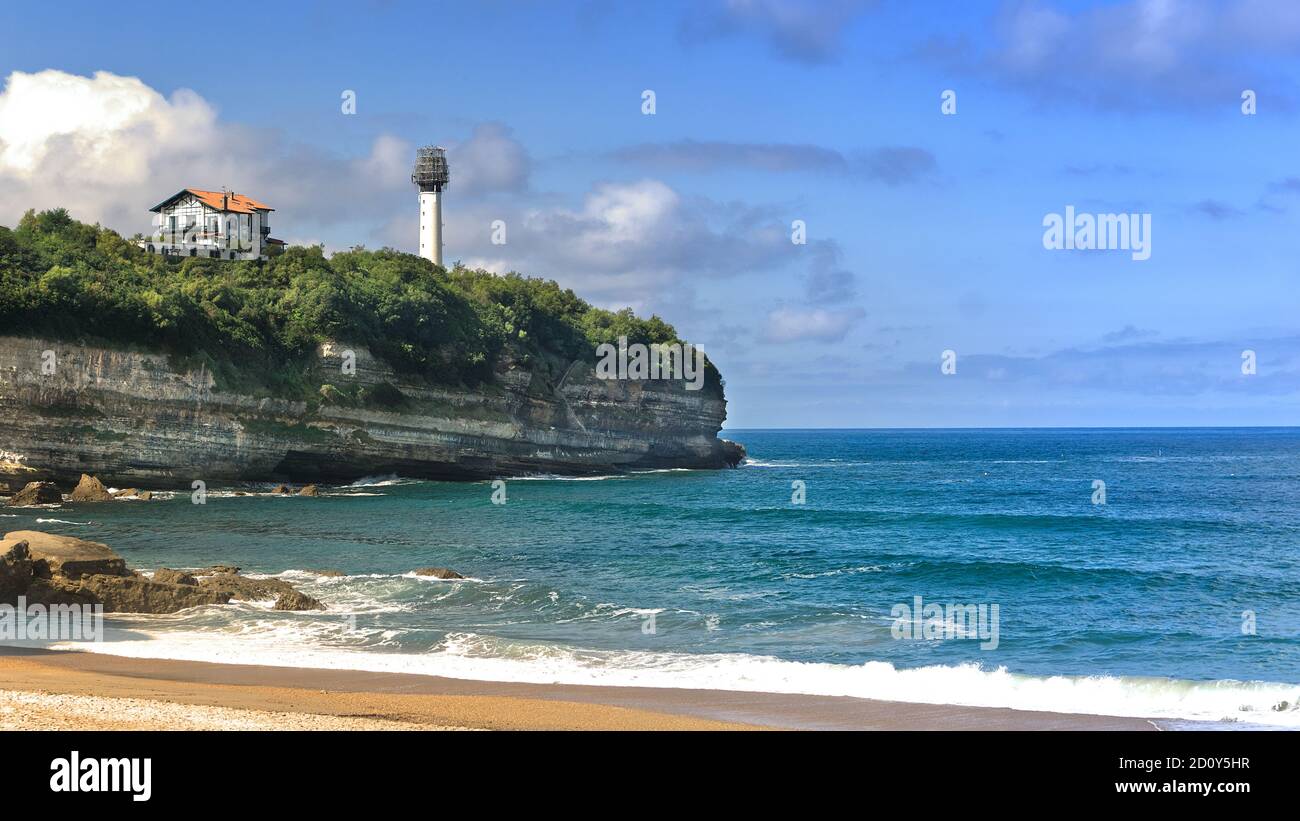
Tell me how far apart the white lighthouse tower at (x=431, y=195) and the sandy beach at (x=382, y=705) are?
6389cm

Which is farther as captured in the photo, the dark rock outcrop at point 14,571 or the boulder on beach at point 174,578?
the boulder on beach at point 174,578

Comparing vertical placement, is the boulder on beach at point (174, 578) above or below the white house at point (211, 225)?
below

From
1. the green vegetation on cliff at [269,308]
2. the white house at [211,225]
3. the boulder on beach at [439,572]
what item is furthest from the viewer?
the white house at [211,225]

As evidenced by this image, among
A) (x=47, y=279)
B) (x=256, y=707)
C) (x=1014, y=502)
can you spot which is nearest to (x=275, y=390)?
(x=47, y=279)

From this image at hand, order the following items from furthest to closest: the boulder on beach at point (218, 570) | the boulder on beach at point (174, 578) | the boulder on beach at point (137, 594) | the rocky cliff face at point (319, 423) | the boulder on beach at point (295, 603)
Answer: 1. the rocky cliff face at point (319, 423)
2. the boulder on beach at point (218, 570)
3. the boulder on beach at point (174, 578)
4. the boulder on beach at point (295, 603)
5. the boulder on beach at point (137, 594)

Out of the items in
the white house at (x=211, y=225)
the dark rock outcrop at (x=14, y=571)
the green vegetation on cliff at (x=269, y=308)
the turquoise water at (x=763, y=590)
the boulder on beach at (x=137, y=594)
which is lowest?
the turquoise water at (x=763, y=590)

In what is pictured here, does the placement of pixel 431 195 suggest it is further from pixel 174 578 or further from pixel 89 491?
pixel 174 578

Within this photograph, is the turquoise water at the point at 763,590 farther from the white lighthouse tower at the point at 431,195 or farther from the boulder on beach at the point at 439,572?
the white lighthouse tower at the point at 431,195

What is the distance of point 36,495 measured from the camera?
3956 cm

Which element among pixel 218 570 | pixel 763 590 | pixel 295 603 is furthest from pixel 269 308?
pixel 763 590

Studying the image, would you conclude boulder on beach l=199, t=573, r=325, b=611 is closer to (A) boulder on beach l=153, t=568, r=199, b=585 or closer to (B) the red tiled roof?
(A) boulder on beach l=153, t=568, r=199, b=585

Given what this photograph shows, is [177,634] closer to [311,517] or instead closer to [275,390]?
[311,517]

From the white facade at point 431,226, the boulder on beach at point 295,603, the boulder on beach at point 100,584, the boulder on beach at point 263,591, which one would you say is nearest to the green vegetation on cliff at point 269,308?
the white facade at point 431,226

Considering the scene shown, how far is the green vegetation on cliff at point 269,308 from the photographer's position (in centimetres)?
4344
